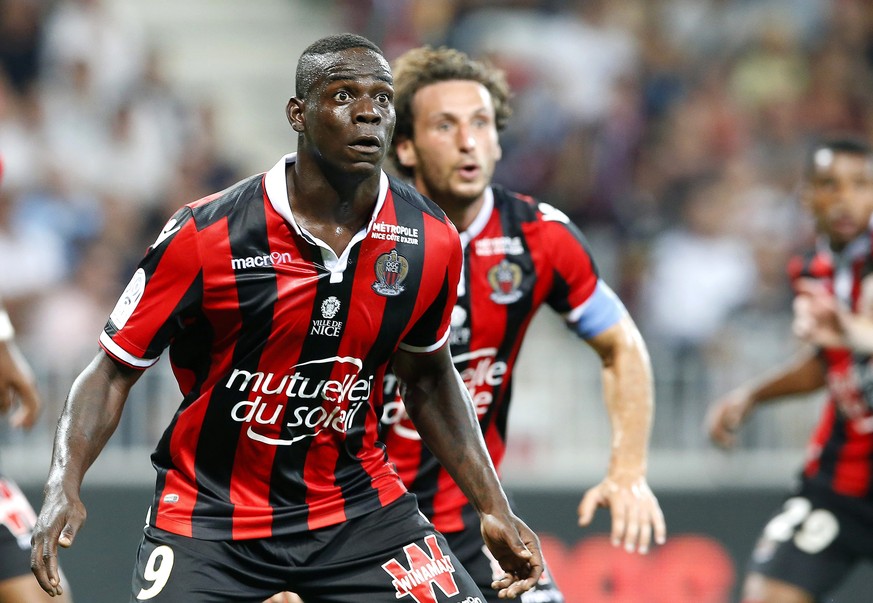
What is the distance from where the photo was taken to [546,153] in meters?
11.3

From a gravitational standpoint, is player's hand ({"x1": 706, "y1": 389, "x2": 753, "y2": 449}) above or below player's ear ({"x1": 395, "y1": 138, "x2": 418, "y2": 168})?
below

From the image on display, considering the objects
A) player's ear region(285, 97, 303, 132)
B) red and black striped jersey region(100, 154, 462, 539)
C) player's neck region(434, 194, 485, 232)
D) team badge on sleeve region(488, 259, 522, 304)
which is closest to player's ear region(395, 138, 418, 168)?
player's neck region(434, 194, 485, 232)

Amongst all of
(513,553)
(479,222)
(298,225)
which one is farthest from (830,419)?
(298,225)

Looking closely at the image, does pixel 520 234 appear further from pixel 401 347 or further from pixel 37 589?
pixel 37 589

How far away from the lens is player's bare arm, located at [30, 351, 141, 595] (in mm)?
3643

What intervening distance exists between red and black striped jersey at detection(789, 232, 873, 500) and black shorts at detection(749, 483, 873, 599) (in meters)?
0.09

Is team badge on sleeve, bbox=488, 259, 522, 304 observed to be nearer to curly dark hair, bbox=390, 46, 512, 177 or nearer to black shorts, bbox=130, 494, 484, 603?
curly dark hair, bbox=390, 46, 512, 177

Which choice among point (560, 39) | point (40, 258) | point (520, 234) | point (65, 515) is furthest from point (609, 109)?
point (65, 515)

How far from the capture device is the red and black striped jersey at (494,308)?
5199mm

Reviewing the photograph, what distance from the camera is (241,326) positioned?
13.4 ft

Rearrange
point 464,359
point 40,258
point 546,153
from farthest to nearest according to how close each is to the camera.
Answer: point 546,153
point 40,258
point 464,359

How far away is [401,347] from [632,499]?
1.05 meters

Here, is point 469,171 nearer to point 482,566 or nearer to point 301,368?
point 301,368

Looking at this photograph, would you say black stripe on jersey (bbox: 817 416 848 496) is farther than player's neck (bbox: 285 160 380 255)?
Yes
